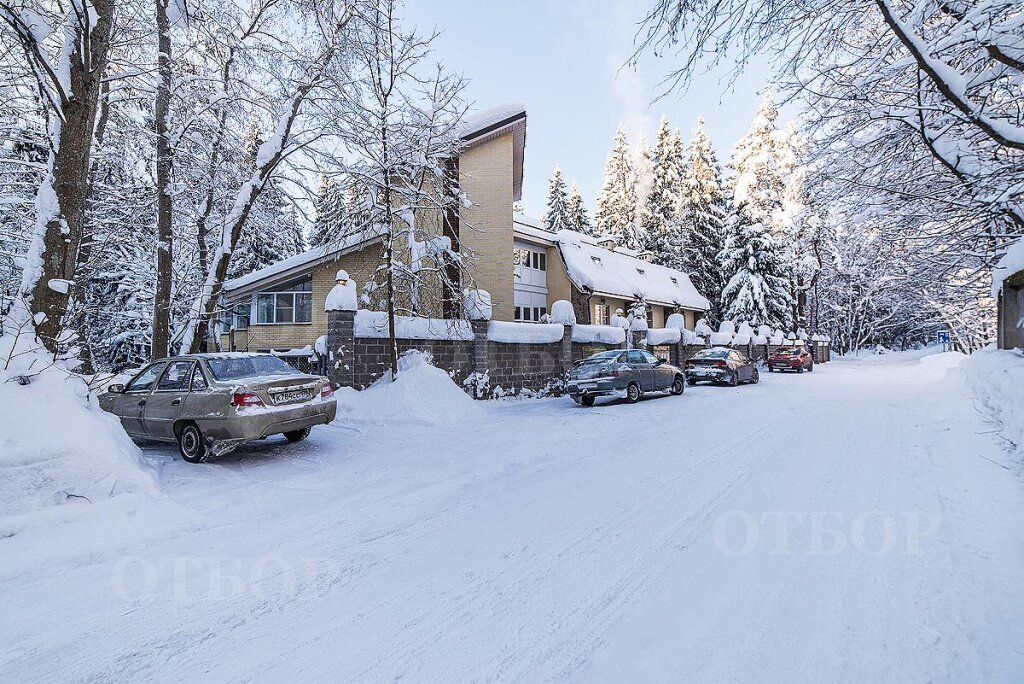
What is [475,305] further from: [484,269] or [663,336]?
[663,336]

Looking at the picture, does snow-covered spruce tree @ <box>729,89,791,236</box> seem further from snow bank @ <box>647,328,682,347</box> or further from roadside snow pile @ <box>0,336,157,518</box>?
roadside snow pile @ <box>0,336,157,518</box>

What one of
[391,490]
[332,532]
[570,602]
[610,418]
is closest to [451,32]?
[610,418]

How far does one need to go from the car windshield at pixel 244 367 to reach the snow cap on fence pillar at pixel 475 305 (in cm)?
658

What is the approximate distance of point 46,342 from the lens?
6223mm

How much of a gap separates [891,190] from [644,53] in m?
6.60

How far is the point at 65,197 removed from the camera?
6.49 meters

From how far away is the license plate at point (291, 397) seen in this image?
23.6 feet

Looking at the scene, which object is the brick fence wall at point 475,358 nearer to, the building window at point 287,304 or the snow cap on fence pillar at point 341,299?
the snow cap on fence pillar at point 341,299

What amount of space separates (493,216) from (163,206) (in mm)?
11853

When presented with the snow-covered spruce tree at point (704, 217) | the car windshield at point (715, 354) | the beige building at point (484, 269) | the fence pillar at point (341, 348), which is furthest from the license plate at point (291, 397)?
the snow-covered spruce tree at point (704, 217)

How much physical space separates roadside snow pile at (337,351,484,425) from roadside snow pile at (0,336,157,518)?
5168 mm

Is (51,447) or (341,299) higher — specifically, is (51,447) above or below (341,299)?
below

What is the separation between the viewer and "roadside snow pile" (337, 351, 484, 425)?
10602 mm

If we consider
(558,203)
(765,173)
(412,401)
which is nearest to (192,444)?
(412,401)
